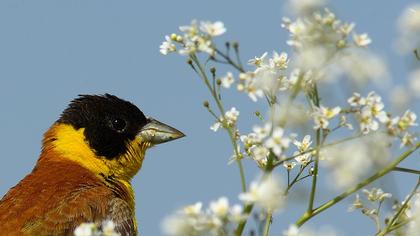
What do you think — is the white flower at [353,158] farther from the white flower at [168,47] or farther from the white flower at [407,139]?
the white flower at [168,47]

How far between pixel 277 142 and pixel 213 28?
45 centimetres

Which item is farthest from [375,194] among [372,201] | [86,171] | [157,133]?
[157,133]

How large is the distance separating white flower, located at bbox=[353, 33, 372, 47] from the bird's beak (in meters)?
3.45

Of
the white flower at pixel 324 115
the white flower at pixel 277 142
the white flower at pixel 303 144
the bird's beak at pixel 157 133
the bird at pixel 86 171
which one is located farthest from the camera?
the bird's beak at pixel 157 133

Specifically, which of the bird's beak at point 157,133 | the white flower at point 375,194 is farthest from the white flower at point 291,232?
the bird's beak at point 157,133

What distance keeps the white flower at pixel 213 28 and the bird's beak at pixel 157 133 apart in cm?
321

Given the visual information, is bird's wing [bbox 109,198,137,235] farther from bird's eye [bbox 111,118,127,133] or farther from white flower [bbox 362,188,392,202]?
white flower [bbox 362,188,392,202]

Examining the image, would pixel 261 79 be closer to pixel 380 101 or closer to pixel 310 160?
pixel 380 101

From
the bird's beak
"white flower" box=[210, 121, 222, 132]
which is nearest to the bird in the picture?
the bird's beak

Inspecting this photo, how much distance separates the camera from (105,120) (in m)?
5.28

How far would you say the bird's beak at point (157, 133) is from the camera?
5.23m

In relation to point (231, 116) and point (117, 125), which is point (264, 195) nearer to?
point (231, 116)

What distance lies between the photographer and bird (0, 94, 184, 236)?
4184 millimetres

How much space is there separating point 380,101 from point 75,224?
8.84ft
